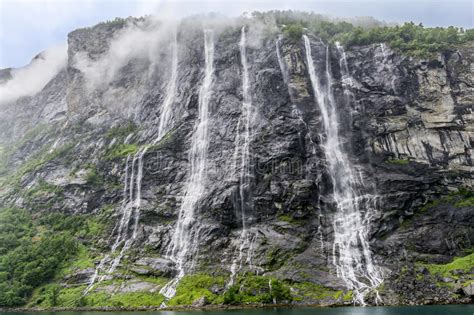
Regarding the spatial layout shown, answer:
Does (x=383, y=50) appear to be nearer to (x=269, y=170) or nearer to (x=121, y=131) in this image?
(x=269, y=170)

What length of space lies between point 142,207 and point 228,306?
26503mm

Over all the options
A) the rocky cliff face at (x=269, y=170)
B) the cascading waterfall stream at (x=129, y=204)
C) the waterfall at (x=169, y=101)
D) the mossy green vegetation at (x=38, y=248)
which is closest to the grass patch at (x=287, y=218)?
the rocky cliff face at (x=269, y=170)

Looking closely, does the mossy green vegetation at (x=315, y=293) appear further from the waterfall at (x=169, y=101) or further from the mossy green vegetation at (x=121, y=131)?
the mossy green vegetation at (x=121, y=131)

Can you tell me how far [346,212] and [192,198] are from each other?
78.3 ft

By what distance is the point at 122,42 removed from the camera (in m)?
107

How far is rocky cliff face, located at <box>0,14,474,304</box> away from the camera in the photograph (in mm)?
58281

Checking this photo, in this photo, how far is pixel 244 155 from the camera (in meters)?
71.1

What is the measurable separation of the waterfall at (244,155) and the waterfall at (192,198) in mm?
6288

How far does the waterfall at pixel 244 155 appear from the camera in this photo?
201ft

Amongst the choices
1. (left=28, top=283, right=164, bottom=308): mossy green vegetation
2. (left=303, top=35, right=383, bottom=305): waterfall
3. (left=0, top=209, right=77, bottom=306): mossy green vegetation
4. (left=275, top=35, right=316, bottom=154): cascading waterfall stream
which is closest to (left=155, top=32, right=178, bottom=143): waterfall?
(left=275, top=35, right=316, bottom=154): cascading waterfall stream

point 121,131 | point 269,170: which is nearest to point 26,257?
point 121,131

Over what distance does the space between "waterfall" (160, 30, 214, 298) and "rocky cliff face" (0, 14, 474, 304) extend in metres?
0.22

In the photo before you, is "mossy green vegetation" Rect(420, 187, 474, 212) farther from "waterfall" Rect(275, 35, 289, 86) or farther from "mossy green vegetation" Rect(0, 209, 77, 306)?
"mossy green vegetation" Rect(0, 209, 77, 306)

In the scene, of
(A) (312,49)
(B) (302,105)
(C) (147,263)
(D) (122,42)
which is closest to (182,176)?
(C) (147,263)
